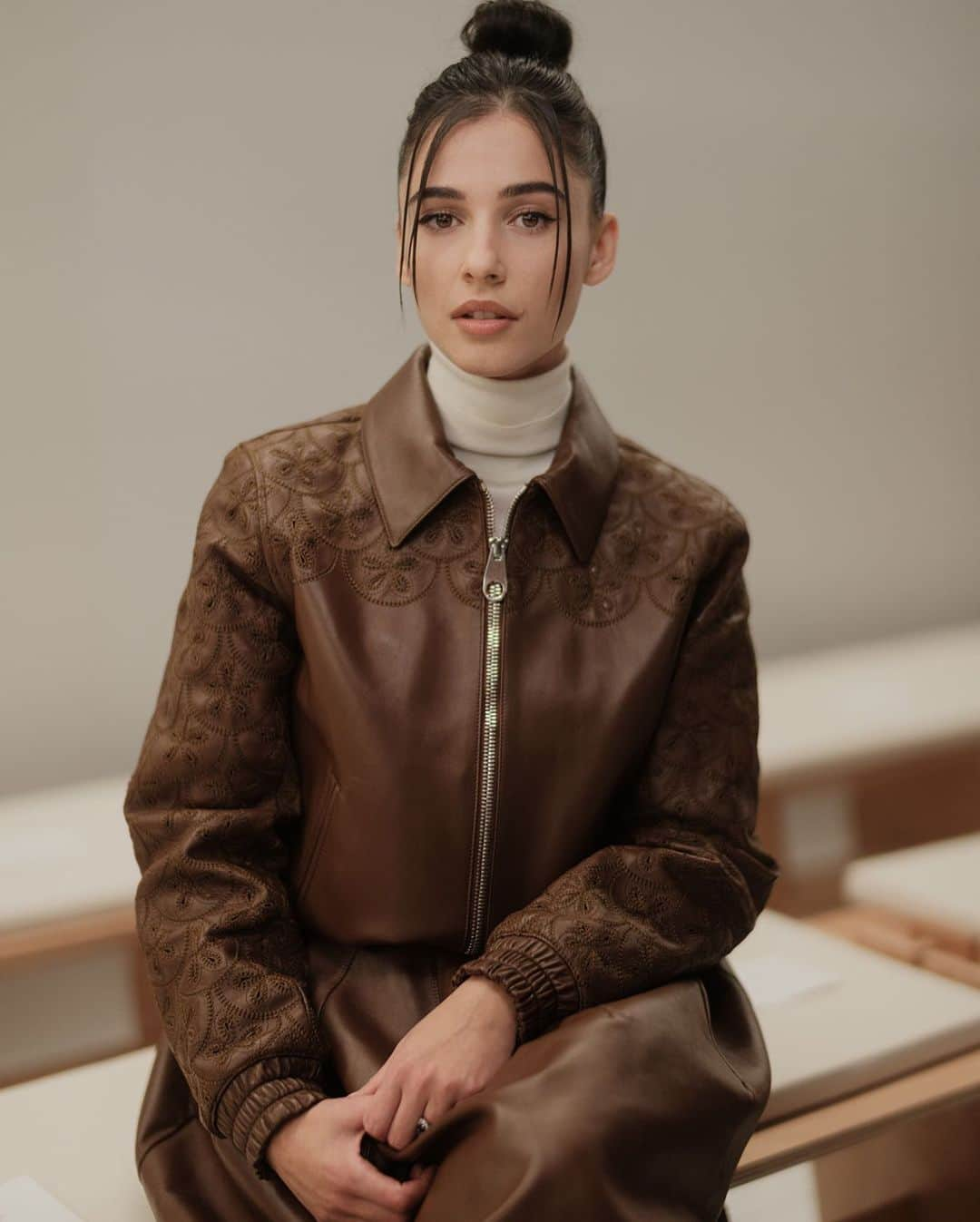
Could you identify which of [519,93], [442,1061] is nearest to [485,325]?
[519,93]

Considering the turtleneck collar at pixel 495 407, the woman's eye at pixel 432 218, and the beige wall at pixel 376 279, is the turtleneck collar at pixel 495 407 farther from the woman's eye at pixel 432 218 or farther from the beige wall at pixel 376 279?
the beige wall at pixel 376 279

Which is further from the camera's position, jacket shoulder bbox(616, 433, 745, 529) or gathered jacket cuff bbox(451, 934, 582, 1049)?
jacket shoulder bbox(616, 433, 745, 529)

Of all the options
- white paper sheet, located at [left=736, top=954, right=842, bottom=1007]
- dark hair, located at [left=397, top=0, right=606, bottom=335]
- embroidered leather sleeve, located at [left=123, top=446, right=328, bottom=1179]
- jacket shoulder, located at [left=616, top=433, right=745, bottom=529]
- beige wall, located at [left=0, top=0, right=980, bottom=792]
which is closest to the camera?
embroidered leather sleeve, located at [left=123, top=446, right=328, bottom=1179]

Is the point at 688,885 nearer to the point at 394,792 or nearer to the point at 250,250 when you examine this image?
the point at 394,792

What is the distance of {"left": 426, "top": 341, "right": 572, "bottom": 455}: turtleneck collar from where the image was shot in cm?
126

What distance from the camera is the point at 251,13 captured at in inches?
83.0

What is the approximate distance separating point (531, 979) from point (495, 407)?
47 cm

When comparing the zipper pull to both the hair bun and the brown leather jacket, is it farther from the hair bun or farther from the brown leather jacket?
the hair bun

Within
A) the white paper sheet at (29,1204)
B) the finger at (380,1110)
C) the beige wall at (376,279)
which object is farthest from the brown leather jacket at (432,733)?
the beige wall at (376,279)

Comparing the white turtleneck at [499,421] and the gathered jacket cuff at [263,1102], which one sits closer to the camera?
the gathered jacket cuff at [263,1102]

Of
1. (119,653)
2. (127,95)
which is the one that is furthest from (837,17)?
(119,653)

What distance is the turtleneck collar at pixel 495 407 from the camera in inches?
49.6

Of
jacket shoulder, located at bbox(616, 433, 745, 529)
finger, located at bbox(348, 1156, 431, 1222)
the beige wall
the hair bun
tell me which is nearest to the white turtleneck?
jacket shoulder, located at bbox(616, 433, 745, 529)

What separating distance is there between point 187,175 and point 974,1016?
1484mm
